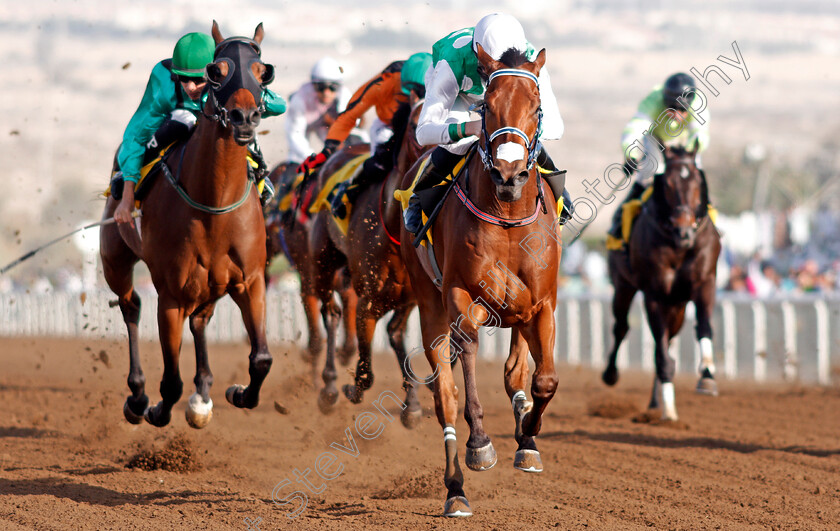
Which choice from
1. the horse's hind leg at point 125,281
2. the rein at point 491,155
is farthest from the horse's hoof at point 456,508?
the horse's hind leg at point 125,281

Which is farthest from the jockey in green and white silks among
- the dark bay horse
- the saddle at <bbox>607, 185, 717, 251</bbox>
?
the saddle at <bbox>607, 185, 717, 251</bbox>

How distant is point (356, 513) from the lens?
513 centimetres

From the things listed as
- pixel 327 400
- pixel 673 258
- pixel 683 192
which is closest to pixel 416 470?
pixel 327 400

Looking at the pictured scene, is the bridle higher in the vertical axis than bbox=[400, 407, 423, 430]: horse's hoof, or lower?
higher

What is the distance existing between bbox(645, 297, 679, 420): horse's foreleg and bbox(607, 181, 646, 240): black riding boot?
0.98 meters

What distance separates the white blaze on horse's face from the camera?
4320 millimetres

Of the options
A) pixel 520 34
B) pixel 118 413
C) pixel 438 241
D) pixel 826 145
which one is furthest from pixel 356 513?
pixel 826 145

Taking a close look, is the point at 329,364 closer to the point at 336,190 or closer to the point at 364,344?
the point at 364,344

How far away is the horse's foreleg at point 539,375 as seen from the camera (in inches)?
190

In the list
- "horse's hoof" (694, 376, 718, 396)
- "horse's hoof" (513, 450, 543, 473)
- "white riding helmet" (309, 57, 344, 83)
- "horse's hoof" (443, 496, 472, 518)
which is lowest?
"horse's hoof" (443, 496, 472, 518)

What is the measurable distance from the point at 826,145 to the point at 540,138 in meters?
47.3

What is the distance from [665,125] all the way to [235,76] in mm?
4524

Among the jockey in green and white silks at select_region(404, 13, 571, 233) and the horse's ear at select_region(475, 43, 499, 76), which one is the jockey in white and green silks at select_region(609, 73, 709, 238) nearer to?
the jockey in green and white silks at select_region(404, 13, 571, 233)

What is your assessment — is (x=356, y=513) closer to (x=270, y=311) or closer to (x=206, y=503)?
(x=206, y=503)
